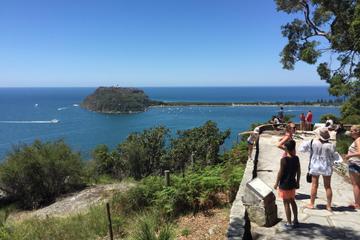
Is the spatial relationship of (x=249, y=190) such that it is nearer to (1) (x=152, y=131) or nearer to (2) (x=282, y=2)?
(2) (x=282, y=2)

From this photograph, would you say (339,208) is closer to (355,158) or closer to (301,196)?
(301,196)

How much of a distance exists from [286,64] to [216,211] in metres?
9.68

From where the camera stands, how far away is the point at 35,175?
2348 centimetres

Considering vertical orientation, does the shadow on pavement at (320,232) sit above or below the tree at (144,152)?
above

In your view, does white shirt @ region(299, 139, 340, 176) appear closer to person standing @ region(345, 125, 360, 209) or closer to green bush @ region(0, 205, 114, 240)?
person standing @ region(345, 125, 360, 209)

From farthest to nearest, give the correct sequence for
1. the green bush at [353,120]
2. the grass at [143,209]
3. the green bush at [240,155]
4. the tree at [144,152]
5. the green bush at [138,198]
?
the tree at [144,152]
the green bush at [353,120]
the green bush at [240,155]
the green bush at [138,198]
the grass at [143,209]

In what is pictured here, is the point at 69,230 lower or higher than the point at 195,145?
higher

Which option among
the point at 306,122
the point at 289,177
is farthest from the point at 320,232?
the point at 306,122

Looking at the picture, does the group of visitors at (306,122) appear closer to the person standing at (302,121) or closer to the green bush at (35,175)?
the person standing at (302,121)

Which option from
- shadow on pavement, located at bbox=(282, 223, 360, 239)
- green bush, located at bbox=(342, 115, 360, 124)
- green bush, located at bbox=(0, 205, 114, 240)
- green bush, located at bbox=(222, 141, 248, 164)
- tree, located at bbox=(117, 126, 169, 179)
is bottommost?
tree, located at bbox=(117, 126, 169, 179)

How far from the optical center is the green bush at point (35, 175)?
23.1 metres

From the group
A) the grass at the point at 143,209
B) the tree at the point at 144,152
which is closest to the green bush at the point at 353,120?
the grass at the point at 143,209

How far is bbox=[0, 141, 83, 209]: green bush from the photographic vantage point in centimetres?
2309

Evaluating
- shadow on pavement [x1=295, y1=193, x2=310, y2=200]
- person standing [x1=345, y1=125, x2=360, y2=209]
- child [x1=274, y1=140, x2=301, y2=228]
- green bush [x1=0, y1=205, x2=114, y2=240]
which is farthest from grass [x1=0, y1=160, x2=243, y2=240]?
person standing [x1=345, y1=125, x2=360, y2=209]
